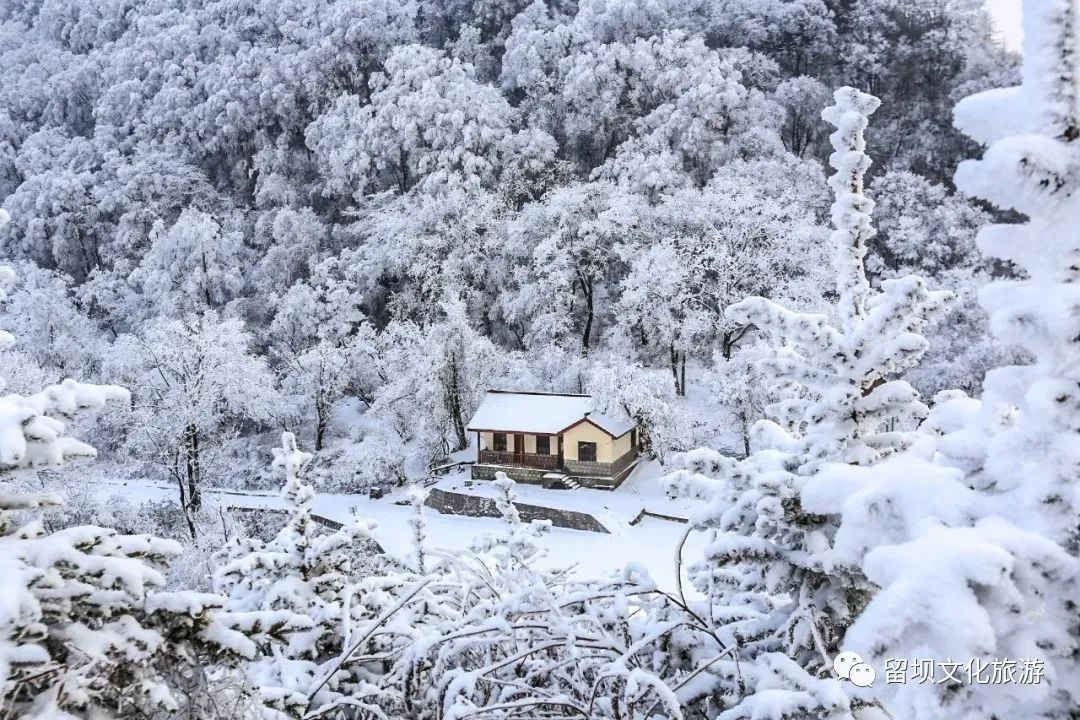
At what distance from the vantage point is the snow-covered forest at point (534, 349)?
66.1 inches

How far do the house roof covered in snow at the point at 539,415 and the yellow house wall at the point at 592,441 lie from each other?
32 centimetres

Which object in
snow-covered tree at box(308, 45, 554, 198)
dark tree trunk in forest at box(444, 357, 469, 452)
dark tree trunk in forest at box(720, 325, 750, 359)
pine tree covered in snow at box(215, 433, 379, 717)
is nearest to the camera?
pine tree covered in snow at box(215, 433, 379, 717)

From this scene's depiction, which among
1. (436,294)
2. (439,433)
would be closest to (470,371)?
(439,433)

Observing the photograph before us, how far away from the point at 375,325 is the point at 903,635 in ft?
110

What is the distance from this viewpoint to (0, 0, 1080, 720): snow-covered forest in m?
1.68

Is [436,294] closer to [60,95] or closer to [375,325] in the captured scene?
[375,325]

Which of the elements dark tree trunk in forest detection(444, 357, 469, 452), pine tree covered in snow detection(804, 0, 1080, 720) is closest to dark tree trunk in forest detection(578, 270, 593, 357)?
dark tree trunk in forest detection(444, 357, 469, 452)

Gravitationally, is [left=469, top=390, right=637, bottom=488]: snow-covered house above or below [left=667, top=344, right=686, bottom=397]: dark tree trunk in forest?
below

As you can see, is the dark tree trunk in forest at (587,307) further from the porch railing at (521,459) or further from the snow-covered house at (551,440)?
the porch railing at (521,459)

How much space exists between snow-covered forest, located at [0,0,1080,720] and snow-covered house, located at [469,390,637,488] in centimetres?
101

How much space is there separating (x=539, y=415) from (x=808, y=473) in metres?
21.8

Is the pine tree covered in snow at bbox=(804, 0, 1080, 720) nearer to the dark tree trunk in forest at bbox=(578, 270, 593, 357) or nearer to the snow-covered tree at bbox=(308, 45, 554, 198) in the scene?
the dark tree trunk in forest at bbox=(578, 270, 593, 357)

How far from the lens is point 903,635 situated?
140 cm

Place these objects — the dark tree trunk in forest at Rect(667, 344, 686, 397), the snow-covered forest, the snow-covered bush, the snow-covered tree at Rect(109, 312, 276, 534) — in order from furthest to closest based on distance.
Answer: the dark tree trunk in forest at Rect(667, 344, 686, 397)
the snow-covered tree at Rect(109, 312, 276, 534)
the snow-covered bush
the snow-covered forest
